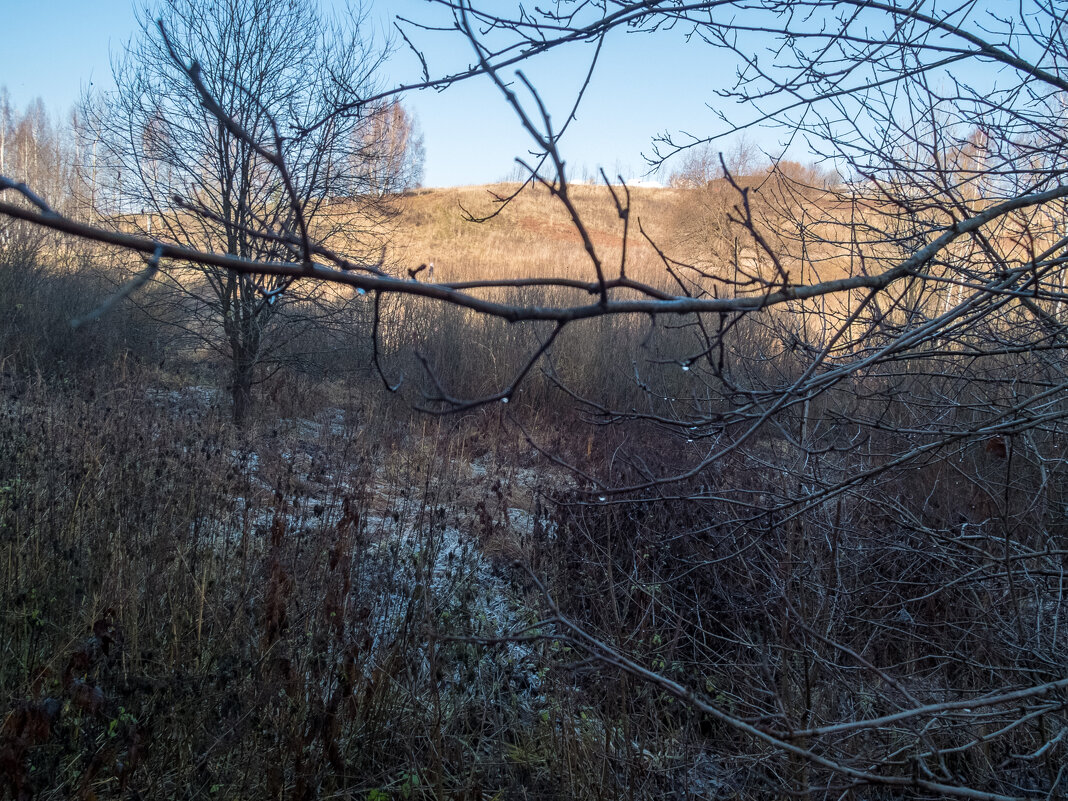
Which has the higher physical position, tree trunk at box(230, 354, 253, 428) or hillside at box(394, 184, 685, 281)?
hillside at box(394, 184, 685, 281)

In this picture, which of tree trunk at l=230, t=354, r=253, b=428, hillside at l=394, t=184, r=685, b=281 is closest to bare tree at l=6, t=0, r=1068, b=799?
tree trunk at l=230, t=354, r=253, b=428

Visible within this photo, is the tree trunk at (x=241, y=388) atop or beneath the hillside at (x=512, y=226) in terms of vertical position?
beneath

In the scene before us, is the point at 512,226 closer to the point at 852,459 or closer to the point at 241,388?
the point at 241,388

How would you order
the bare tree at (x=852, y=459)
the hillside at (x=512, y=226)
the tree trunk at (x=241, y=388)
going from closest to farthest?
1. the bare tree at (x=852, y=459)
2. the tree trunk at (x=241, y=388)
3. the hillside at (x=512, y=226)

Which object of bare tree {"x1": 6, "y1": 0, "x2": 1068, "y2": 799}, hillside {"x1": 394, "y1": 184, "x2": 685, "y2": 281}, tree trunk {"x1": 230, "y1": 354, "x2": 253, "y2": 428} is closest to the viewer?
bare tree {"x1": 6, "y1": 0, "x2": 1068, "y2": 799}

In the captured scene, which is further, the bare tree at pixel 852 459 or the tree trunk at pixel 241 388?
the tree trunk at pixel 241 388

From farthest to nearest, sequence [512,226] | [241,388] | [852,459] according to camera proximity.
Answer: [512,226] < [241,388] < [852,459]

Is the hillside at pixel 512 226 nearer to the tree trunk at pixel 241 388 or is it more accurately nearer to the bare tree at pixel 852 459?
the tree trunk at pixel 241 388

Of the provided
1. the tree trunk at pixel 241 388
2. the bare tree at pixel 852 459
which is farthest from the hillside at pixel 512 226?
the bare tree at pixel 852 459

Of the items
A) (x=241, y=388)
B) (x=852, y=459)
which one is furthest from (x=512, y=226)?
(x=852, y=459)

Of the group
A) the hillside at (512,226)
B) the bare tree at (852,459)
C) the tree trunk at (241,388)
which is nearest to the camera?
the bare tree at (852,459)

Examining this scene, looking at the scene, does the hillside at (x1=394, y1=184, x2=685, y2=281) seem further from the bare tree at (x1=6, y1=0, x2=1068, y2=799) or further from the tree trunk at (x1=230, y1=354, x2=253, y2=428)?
the bare tree at (x1=6, y1=0, x2=1068, y2=799)

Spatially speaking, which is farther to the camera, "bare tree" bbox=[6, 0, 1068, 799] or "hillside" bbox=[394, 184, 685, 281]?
"hillside" bbox=[394, 184, 685, 281]

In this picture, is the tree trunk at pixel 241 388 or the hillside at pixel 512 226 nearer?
the tree trunk at pixel 241 388
